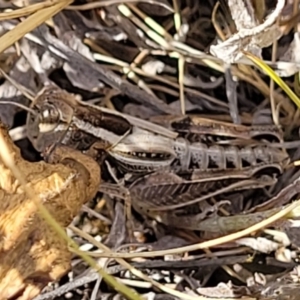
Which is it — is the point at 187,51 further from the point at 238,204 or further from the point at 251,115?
the point at 238,204

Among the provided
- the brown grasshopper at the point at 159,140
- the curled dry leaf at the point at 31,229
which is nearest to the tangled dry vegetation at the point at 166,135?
the brown grasshopper at the point at 159,140

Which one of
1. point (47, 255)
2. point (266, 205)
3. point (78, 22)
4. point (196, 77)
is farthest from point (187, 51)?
point (47, 255)

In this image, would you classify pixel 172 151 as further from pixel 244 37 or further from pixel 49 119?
pixel 244 37

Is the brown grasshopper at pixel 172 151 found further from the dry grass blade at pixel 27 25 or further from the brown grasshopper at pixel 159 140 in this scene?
the dry grass blade at pixel 27 25

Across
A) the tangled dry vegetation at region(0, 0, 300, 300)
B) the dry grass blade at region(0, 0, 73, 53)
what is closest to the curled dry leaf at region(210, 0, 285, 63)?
the tangled dry vegetation at region(0, 0, 300, 300)

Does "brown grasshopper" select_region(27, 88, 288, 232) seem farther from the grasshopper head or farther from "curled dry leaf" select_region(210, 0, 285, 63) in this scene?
"curled dry leaf" select_region(210, 0, 285, 63)

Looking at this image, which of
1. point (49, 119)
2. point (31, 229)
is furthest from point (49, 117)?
point (31, 229)
